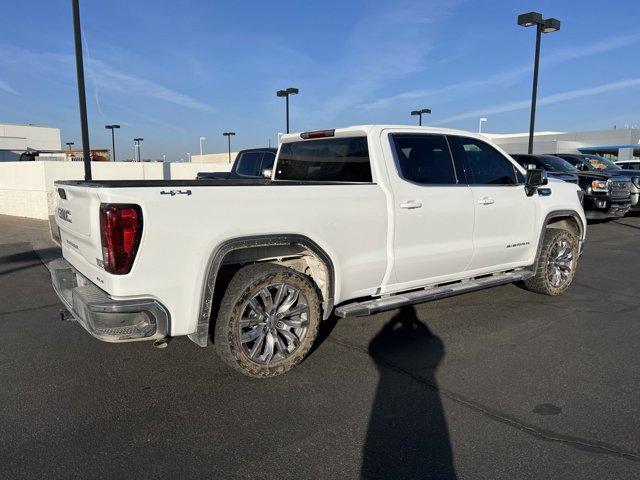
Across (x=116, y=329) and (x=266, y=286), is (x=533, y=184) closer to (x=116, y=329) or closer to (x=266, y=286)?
(x=266, y=286)

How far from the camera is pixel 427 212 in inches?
184

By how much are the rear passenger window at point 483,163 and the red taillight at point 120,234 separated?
3.34m

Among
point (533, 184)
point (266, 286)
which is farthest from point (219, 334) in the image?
point (533, 184)

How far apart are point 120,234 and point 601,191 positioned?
1262 cm

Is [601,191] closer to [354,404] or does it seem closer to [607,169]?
[607,169]

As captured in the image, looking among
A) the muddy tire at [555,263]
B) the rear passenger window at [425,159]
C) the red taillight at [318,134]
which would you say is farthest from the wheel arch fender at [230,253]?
the muddy tire at [555,263]

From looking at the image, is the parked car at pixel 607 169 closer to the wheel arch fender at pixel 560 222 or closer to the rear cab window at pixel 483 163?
the wheel arch fender at pixel 560 222

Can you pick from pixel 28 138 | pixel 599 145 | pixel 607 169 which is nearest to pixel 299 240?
pixel 607 169

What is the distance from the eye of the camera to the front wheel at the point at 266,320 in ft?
12.3

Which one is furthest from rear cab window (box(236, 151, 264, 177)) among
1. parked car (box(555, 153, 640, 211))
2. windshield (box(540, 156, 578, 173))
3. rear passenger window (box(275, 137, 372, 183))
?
parked car (box(555, 153, 640, 211))

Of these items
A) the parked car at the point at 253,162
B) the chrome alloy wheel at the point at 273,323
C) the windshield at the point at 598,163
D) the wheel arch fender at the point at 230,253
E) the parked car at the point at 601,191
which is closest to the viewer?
A: the wheel arch fender at the point at 230,253

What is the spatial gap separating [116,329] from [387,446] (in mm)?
1857

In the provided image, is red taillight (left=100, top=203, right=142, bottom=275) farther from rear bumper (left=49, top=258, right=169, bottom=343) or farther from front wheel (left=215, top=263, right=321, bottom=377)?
front wheel (left=215, top=263, right=321, bottom=377)

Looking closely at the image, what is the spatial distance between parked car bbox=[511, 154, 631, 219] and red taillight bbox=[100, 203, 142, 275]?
37.8 feet
